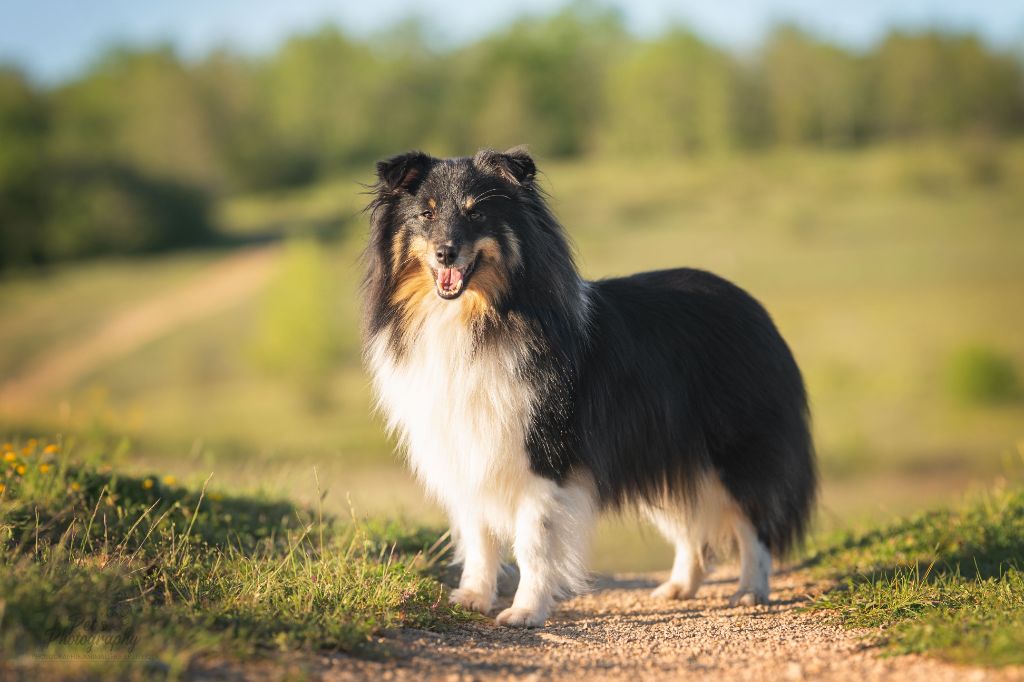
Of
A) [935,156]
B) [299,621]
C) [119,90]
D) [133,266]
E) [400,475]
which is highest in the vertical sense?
[119,90]

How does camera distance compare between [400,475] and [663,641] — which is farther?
[400,475]

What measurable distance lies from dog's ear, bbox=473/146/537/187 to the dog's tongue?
0.68 m

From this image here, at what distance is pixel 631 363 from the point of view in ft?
19.5

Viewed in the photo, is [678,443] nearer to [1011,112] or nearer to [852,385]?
[852,385]

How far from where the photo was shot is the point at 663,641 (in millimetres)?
5215

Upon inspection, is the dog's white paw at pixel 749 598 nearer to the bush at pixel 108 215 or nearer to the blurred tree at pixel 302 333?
the blurred tree at pixel 302 333

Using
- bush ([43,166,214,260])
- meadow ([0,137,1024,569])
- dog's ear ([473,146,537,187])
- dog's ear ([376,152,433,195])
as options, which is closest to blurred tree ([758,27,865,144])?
meadow ([0,137,1024,569])

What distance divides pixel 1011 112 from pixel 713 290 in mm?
38030

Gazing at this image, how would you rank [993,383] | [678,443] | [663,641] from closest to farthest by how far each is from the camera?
[663,641], [678,443], [993,383]

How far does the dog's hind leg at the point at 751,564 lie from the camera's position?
21.0 ft

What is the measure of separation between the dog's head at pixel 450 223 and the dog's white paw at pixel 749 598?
8.68 feet

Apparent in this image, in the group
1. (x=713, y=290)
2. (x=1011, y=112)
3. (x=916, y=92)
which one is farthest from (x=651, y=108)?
(x=713, y=290)

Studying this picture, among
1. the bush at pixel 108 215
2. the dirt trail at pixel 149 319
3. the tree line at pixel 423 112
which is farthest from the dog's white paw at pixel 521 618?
the bush at pixel 108 215

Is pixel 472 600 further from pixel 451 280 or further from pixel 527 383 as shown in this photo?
pixel 451 280
